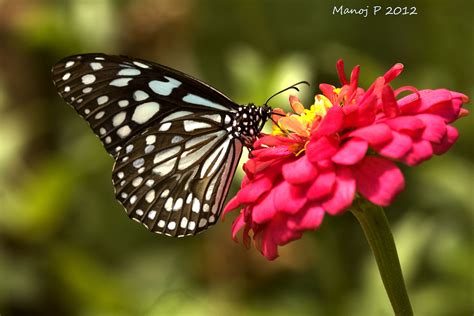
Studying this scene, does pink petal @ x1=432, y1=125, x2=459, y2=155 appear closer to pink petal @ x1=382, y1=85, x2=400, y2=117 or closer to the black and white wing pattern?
pink petal @ x1=382, y1=85, x2=400, y2=117

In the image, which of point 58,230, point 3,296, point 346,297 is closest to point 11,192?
point 58,230

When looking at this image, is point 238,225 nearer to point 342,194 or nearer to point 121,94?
point 342,194

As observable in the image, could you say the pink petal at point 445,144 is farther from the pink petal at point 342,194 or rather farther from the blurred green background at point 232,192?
the blurred green background at point 232,192

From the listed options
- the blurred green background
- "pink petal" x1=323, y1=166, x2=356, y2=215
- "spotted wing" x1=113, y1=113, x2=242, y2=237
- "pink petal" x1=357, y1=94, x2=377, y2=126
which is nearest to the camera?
"pink petal" x1=323, y1=166, x2=356, y2=215

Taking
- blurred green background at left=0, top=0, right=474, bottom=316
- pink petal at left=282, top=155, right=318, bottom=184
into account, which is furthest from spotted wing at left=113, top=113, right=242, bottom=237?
pink petal at left=282, top=155, right=318, bottom=184

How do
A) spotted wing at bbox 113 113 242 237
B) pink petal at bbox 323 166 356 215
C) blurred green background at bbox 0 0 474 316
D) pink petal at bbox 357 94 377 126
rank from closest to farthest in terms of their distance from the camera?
pink petal at bbox 323 166 356 215
pink petal at bbox 357 94 377 126
spotted wing at bbox 113 113 242 237
blurred green background at bbox 0 0 474 316

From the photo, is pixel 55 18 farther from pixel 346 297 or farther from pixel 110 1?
pixel 346 297
